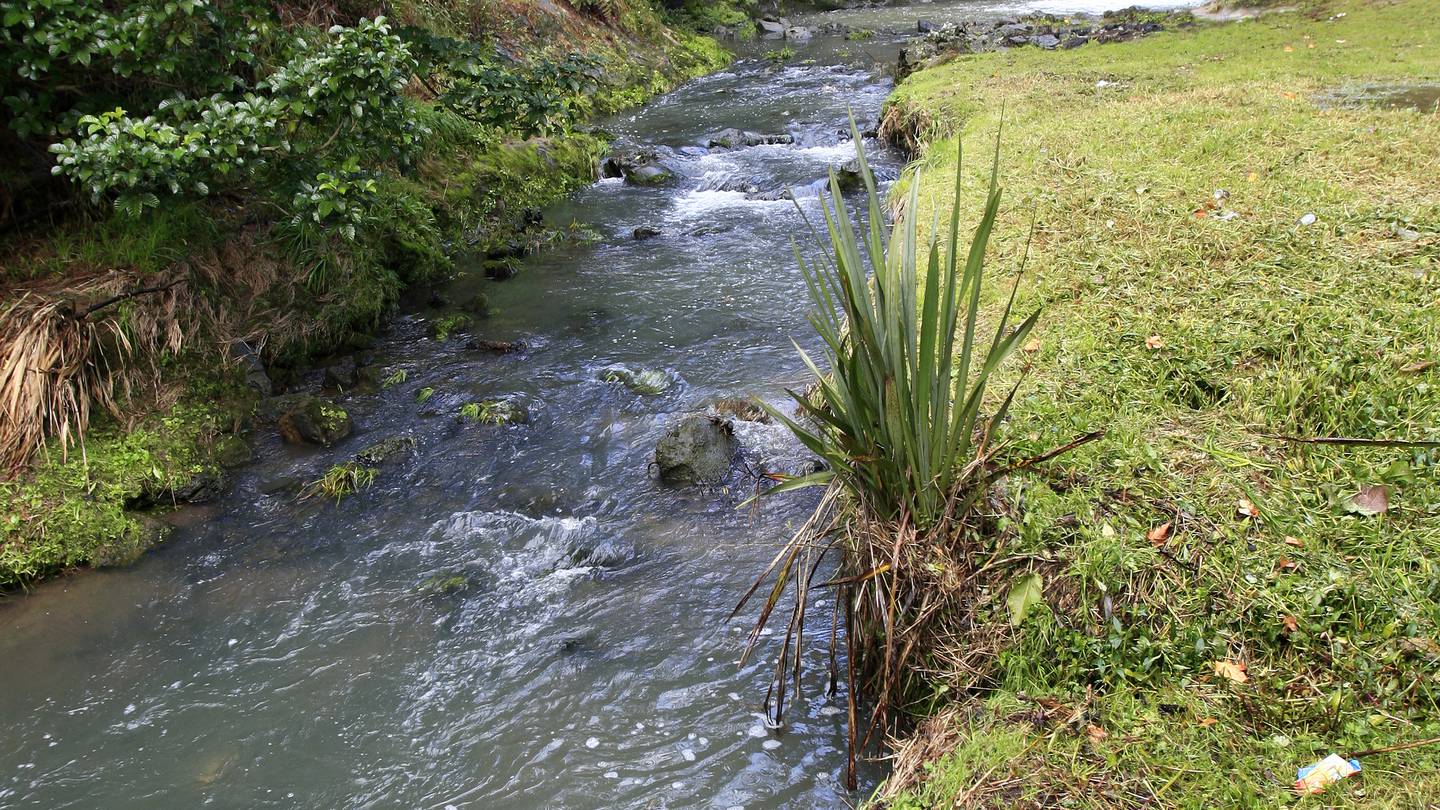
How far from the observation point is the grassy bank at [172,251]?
455 cm

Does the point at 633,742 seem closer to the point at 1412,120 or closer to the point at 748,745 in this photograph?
the point at 748,745

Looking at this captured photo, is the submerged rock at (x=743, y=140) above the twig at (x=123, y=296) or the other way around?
above

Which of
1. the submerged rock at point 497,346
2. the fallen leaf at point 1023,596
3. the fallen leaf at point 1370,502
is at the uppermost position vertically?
the submerged rock at point 497,346

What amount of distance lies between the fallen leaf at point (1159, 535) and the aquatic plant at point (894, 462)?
21.3 inches

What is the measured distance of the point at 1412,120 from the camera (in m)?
6.47

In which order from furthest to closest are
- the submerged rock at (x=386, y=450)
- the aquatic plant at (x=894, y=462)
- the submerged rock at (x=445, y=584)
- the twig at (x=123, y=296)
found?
1. the submerged rock at (x=386, y=450)
2. the twig at (x=123, y=296)
3. the submerged rock at (x=445, y=584)
4. the aquatic plant at (x=894, y=462)

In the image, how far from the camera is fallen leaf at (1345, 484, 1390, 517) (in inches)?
113

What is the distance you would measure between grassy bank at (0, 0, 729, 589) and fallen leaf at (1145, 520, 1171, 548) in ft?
15.1

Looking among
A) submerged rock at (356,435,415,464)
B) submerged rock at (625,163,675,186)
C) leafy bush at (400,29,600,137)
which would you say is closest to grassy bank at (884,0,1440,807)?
leafy bush at (400,29,600,137)

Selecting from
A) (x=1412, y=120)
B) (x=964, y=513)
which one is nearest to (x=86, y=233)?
(x=964, y=513)

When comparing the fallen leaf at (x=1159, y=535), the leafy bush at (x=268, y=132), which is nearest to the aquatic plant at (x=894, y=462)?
the fallen leaf at (x=1159, y=535)

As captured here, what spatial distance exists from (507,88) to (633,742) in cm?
509

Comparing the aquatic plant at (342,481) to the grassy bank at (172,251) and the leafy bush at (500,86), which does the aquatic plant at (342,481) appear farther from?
the leafy bush at (500,86)

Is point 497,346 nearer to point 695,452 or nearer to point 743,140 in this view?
point 695,452
